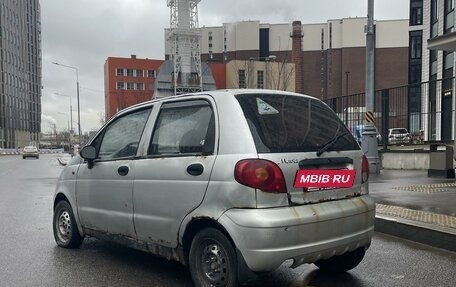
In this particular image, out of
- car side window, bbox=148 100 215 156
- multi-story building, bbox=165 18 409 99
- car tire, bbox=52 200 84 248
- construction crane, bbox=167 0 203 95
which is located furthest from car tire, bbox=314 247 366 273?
multi-story building, bbox=165 18 409 99

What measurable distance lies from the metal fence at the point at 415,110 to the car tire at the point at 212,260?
34.8 feet

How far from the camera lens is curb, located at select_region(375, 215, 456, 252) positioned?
5.84 metres

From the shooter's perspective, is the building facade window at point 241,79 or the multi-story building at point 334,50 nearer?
the building facade window at point 241,79

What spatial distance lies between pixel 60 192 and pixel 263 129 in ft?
11.3

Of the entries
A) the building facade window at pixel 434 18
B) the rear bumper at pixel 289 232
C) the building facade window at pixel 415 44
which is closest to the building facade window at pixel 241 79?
the building facade window at pixel 415 44

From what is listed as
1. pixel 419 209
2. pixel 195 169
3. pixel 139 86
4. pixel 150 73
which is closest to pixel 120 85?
pixel 139 86

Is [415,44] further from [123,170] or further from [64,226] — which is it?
[123,170]

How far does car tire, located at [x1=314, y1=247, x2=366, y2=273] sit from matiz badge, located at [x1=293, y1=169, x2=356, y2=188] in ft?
2.73

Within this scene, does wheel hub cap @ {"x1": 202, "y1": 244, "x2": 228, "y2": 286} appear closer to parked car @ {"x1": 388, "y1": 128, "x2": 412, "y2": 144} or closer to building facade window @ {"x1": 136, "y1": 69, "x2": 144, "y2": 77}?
parked car @ {"x1": 388, "y1": 128, "x2": 412, "y2": 144}

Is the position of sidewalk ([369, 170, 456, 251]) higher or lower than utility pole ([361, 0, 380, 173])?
lower

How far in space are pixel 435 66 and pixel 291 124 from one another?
24808 mm

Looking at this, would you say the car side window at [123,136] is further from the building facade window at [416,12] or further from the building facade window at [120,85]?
the building facade window at [120,85]

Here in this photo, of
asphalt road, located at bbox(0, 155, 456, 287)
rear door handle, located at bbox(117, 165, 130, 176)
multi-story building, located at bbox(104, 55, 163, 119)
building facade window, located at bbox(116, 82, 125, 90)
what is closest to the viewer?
asphalt road, located at bbox(0, 155, 456, 287)

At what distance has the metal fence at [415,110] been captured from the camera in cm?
1405
